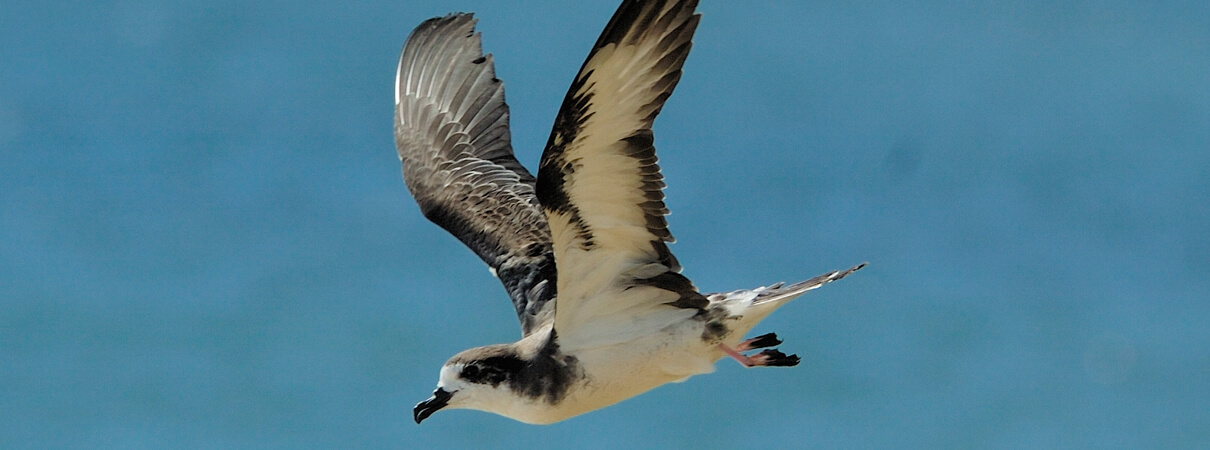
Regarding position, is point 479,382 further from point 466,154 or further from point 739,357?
point 466,154

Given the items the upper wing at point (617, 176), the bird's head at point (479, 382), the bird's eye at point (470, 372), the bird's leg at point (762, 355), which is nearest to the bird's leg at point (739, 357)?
the bird's leg at point (762, 355)

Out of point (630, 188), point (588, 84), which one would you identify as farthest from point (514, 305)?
point (588, 84)

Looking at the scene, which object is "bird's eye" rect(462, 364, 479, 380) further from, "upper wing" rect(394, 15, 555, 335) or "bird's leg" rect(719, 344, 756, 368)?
"upper wing" rect(394, 15, 555, 335)

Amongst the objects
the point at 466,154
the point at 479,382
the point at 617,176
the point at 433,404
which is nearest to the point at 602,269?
the point at 617,176

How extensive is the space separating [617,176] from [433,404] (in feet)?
4.92

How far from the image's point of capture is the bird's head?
6676 millimetres

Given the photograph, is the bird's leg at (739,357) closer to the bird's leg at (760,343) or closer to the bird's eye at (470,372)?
the bird's leg at (760,343)

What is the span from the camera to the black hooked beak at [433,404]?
6.77 meters

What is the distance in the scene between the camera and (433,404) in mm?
6781

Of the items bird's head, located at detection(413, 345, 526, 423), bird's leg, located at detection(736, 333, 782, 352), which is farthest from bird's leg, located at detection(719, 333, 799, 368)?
bird's head, located at detection(413, 345, 526, 423)

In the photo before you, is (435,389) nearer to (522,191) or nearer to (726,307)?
(726,307)

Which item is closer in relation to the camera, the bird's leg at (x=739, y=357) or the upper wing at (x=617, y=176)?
the upper wing at (x=617, y=176)

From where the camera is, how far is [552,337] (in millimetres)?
6801

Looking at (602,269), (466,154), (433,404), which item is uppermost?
(466,154)
